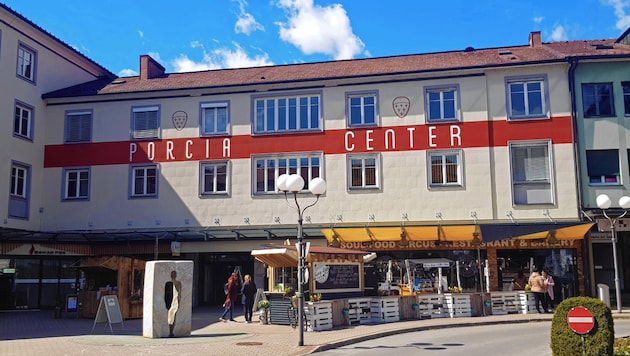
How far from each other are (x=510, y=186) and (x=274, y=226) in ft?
31.1

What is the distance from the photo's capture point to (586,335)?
33.5 ft

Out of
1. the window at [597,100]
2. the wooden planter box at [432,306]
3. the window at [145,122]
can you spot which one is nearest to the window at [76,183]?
the window at [145,122]

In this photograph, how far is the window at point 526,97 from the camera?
1022 inches

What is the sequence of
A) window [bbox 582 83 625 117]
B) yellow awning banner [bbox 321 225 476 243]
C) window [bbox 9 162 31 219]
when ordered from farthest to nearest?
1. window [bbox 9 162 31 219]
2. window [bbox 582 83 625 117]
3. yellow awning banner [bbox 321 225 476 243]

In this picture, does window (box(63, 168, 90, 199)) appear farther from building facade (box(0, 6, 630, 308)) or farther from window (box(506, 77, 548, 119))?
window (box(506, 77, 548, 119))

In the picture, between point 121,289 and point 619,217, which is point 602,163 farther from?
point 121,289

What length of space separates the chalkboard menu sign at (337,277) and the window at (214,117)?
413 inches

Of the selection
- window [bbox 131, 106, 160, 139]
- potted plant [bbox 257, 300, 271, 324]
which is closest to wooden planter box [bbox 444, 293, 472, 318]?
potted plant [bbox 257, 300, 271, 324]

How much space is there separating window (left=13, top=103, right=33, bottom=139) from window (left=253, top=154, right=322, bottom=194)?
9997mm

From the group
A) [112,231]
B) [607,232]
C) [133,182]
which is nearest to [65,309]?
[112,231]

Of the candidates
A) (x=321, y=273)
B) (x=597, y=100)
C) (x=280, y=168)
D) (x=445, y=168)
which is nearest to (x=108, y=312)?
(x=321, y=273)

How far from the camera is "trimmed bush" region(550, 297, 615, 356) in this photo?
10.1 metres

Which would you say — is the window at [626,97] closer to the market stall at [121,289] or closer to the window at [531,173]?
the window at [531,173]

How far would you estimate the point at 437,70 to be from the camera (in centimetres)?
2648
